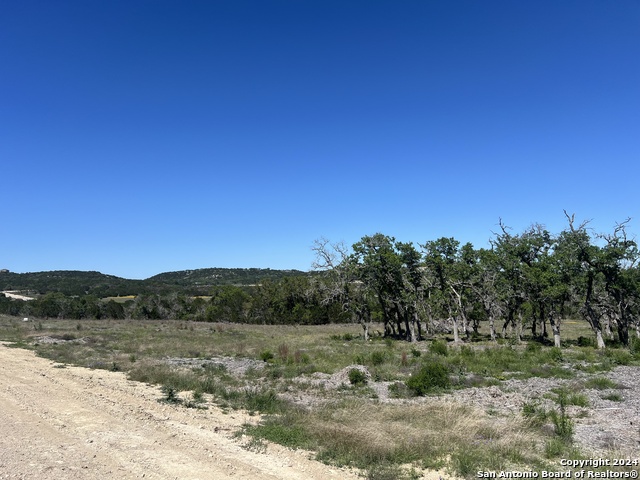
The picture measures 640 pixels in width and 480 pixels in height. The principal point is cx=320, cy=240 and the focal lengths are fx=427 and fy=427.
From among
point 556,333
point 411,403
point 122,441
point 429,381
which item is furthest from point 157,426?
point 556,333

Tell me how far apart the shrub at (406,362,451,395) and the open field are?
0.17ft

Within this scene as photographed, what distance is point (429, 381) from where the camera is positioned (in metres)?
17.0

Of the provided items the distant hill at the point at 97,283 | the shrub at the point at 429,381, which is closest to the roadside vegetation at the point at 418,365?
the shrub at the point at 429,381

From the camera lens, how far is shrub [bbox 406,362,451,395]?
53.4 feet

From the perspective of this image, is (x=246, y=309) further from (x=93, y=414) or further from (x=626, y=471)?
(x=626, y=471)

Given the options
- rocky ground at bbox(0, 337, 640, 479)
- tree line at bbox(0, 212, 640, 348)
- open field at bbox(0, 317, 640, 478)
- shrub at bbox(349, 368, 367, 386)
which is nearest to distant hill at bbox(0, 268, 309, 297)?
tree line at bbox(0, 212, 640, 348)

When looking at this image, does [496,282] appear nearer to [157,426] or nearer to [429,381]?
[429,381]

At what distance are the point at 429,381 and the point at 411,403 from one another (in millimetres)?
3322

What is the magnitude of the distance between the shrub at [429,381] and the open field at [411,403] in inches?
2.1

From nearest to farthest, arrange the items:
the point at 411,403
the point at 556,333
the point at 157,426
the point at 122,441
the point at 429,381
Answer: the point at 122,441, the point at 157,426, the point at 411,403, the point at 429,381, the point at 556,333

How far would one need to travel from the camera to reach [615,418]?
12.4m

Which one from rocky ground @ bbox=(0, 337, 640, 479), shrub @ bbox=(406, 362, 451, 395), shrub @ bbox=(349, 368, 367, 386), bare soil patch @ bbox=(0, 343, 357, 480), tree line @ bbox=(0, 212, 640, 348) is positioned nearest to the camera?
bare soil patch @ bbox=(0, 343, 357, 480)

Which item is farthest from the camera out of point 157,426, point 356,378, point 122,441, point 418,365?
point 418,365

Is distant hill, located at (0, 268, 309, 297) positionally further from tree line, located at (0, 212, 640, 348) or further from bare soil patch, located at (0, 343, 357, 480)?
bare soil patch, located at (0, 343, 357, 480)
